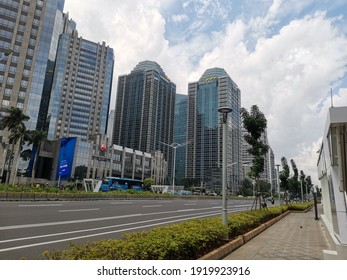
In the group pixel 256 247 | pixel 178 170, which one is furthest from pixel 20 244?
pixel 178 170

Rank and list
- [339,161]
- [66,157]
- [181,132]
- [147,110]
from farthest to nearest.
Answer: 1. [147,110]
2. [181,132]
3. [66,157]
4. [339,161]

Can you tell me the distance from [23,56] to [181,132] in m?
51.8

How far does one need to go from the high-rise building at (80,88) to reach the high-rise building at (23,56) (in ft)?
104

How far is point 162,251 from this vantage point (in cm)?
453

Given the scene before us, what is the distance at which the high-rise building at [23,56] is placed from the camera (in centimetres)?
7125

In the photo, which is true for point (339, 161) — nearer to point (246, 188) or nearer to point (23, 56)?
point (23, 56)

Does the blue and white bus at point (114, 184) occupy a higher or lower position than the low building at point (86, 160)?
lower

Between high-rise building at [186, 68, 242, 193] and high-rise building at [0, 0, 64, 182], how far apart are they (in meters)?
45.7

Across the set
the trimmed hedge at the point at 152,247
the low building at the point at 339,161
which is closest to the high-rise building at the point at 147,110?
the low building at the point at 339,161

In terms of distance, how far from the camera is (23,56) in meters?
74.2

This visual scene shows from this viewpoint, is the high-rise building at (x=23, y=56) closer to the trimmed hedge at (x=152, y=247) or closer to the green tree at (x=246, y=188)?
the trimmed hedge at (x=152, y=247)

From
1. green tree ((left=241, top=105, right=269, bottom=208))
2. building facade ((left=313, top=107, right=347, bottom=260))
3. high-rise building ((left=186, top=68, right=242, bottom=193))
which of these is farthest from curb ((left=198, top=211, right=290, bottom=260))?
high-rise building ((left=186, top=68, right=242, bottom=193))

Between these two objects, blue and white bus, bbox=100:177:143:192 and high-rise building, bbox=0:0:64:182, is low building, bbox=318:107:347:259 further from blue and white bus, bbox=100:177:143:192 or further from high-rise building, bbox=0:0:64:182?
high-rise building, bbox=0:0:64:182

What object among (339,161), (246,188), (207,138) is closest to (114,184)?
(207,138)
